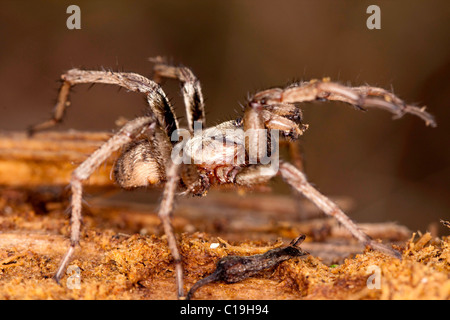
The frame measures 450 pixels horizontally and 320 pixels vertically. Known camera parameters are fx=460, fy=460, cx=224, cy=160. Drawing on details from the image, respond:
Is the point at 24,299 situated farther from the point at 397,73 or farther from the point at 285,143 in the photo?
the point at 397,73

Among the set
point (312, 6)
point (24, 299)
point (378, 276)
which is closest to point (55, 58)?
point (312, 6)

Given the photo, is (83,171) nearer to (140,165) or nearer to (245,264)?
(140,165)

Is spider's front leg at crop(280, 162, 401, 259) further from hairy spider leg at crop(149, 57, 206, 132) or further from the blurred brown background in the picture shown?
A: the blurred brown background

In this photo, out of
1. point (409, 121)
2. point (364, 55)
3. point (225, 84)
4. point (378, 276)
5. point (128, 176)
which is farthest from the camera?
point (225, 84)

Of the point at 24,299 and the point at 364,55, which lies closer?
the point at 24,299

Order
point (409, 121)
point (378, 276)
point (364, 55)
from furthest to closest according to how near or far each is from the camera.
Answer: point (364, 55) < point (409, 121) < point (378, 276)

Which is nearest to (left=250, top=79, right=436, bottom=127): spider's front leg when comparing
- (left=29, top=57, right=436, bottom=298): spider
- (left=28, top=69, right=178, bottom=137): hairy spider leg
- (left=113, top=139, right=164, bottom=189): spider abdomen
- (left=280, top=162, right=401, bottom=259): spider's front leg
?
(left=29, top=57, right=436, bottom=298): spider

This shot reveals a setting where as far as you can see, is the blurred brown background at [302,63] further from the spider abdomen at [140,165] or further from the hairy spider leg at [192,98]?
the spider abdomen at [140,165]

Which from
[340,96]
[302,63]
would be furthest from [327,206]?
[302,63]
